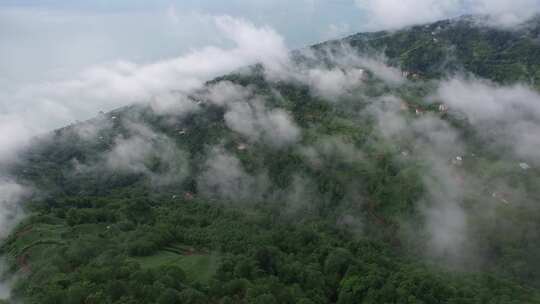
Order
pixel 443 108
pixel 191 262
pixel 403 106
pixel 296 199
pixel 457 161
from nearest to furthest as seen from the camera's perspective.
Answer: pixel 191 262 → pixel 457 161 → pixel 296 199 → pixel 443 108 → pixel 403 106

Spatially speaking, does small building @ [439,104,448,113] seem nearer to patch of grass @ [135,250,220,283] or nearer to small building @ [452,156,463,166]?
small building @ [452,156,463,166]

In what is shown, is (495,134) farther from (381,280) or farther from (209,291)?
(209,291)

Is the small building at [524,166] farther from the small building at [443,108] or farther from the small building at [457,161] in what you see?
the small building at [443,108]

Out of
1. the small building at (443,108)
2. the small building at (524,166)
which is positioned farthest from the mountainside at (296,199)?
the small building at (443,108)

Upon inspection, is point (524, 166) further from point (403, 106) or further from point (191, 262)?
point (191, 262)

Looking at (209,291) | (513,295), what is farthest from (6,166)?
(513,295)

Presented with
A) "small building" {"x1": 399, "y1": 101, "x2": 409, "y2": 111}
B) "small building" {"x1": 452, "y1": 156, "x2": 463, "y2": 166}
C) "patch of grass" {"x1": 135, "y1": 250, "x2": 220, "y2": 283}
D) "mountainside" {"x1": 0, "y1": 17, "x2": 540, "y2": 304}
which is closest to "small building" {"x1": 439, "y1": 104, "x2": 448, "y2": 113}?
"mountainside" {"x1": 0, "y1": 17, "x2": 540, "y2": 304}

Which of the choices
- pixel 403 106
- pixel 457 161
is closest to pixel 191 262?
pixel 457 161

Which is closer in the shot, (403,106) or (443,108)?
(443,108)
